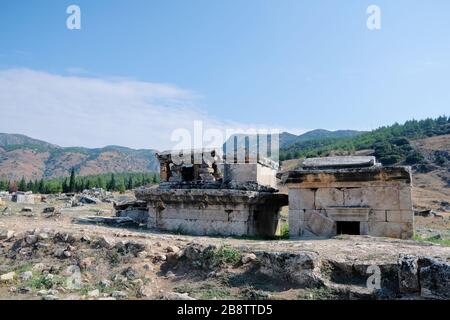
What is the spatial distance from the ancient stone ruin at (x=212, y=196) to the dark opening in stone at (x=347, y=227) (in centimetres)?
212

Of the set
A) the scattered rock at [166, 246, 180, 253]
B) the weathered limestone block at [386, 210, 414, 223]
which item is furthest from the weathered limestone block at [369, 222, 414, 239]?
the scattered rock at [166, 246, 180, 253]

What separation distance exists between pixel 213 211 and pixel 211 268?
4.00m

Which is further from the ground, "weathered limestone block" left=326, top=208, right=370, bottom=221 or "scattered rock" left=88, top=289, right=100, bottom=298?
"weathered limestone block" left=326, top=208, right=370, bottom=221

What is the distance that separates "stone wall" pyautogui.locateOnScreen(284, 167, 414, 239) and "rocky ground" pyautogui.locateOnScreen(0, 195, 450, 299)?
1405 mm

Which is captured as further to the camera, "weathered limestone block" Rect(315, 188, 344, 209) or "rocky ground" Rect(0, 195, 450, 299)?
"weathered limestone block" Rect(315, 188, 344, 209)

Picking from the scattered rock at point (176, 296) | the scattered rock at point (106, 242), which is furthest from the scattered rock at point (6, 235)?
the scattered rock at point (176, 296)

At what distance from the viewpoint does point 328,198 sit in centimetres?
1061

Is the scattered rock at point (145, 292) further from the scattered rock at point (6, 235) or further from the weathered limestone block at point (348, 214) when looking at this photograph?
the weathered limestone block at point (348, 214)

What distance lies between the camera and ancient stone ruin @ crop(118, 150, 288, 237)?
11.1 m

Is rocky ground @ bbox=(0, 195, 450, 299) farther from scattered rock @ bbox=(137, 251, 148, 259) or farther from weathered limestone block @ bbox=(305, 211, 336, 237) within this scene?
weathered limestone block @ bbox=(305, 211, 336, 237)

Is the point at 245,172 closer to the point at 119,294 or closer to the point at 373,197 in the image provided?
the point at 373,197


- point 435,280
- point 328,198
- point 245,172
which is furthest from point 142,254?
point 435,280

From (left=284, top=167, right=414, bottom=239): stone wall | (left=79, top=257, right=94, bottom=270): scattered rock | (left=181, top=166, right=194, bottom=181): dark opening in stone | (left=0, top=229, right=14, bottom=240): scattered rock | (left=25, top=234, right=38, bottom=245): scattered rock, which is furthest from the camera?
(left=181, top=166, right=194, bottom=181): dark opening in stone

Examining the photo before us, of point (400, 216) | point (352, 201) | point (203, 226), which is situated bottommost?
point (203, 226)
